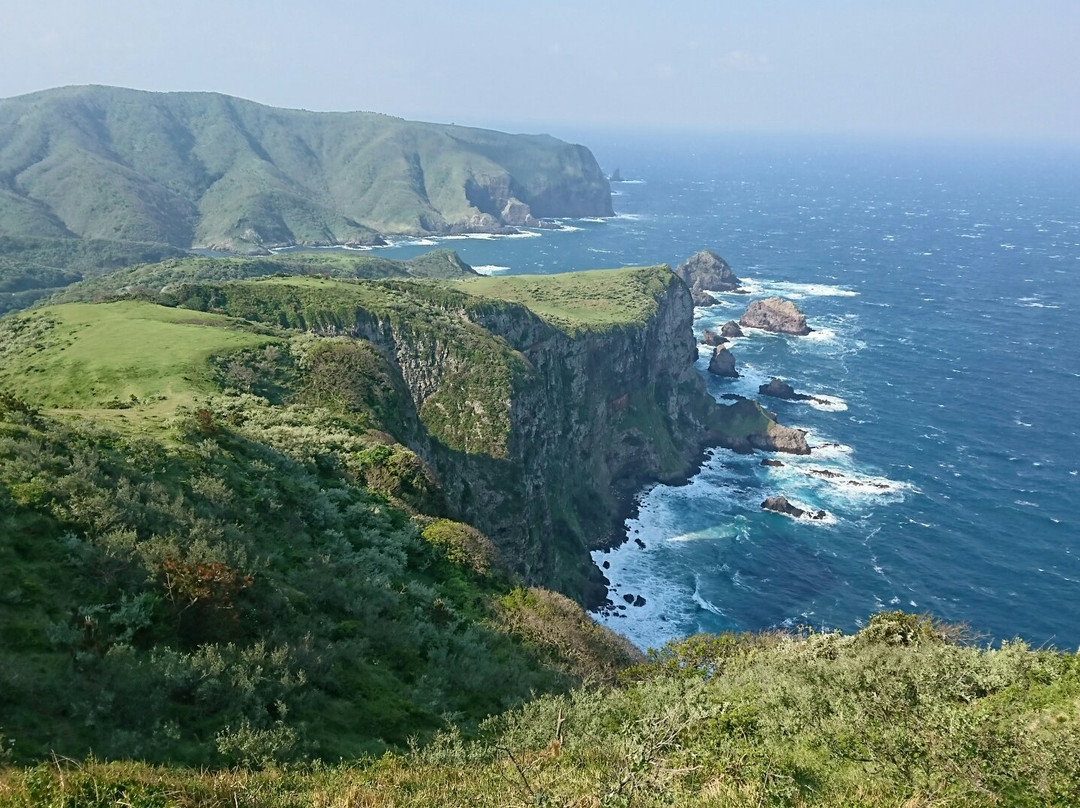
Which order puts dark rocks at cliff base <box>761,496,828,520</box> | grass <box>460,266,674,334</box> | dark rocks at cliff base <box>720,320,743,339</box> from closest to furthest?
dark rocks at cliff base <box>761,496,828,520</box>, grass <box>460,266,674,334</box>, dark rocks at cliff base <box>720,320,743,339</box>

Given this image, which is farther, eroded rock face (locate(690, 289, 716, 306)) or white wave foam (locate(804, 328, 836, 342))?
eroded rock face (locate(690, 289, 716, 306))

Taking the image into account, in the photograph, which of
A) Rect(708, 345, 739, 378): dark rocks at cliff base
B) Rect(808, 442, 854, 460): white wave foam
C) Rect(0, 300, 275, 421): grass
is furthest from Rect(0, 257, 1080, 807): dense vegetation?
Rect(708, 345, 739, 378): dark rocks at cliff base

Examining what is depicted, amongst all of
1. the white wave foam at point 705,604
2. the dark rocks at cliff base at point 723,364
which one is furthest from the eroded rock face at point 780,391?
the white wave foam at point 705,604

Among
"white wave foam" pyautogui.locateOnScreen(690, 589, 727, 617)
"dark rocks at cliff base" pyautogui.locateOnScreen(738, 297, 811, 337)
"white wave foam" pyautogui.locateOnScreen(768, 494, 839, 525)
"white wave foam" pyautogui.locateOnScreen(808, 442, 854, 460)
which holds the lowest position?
"white wave foam" pyautogui.locateOnScreen(690, 589, 727, 617)

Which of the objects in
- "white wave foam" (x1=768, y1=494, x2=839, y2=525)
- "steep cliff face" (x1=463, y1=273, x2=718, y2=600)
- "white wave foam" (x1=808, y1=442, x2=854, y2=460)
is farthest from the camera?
"white wave foam" (x1=808, y1=442, x2=854, y2=460)

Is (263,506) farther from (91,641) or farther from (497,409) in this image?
(497,409)

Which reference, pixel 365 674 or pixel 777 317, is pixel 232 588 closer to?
pixel 365 674

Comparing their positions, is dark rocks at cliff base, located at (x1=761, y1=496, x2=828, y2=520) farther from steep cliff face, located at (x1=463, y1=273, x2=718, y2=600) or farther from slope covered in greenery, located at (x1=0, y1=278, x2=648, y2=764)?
slope covered in greenery, located at (x1=0, y1=278, x2=648, y2=764)
